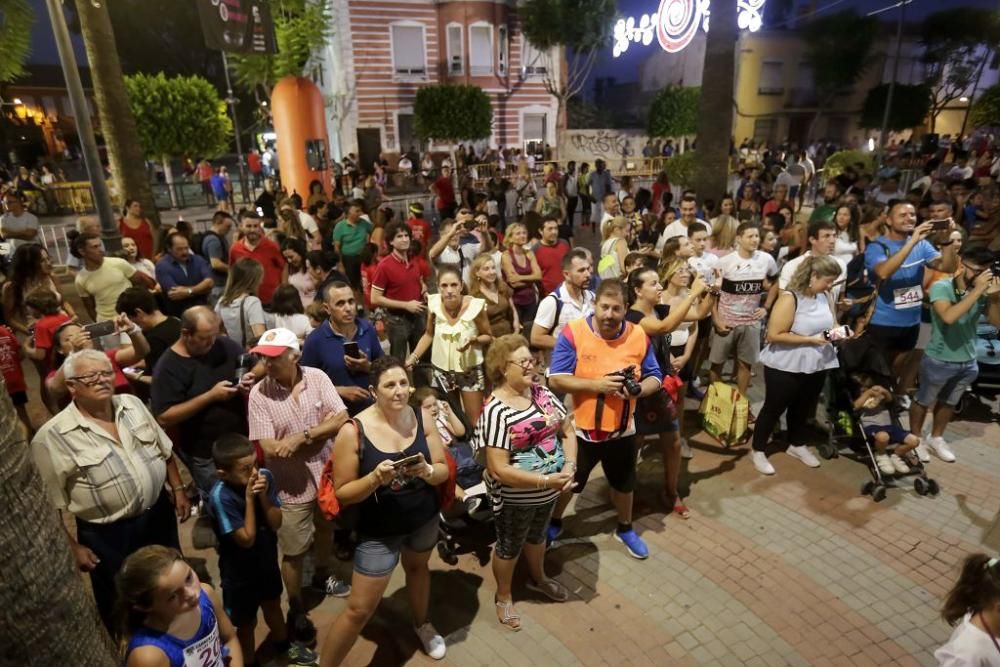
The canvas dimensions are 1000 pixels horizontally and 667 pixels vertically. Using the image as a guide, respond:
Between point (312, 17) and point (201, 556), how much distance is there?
18617 millimetres

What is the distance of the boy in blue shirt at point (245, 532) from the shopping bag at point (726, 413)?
375cm

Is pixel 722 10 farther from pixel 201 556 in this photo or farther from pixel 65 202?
pixel 65 202

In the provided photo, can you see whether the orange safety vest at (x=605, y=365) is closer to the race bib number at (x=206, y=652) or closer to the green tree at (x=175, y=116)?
the race bib number at (x=206, y=652)

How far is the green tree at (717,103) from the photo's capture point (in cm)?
1091

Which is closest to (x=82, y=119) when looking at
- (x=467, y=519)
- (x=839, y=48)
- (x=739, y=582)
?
(x=467, y=519)

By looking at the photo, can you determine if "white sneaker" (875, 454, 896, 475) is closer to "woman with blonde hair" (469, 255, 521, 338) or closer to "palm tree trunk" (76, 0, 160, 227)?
"woman with blonde hair" (469, 255, 521, 338)

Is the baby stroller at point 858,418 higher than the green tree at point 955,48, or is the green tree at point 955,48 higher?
the green tree at point 955,48

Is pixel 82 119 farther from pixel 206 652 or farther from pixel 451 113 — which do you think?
pixel 451 113

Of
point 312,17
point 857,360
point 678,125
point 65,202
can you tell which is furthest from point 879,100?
point 65,202

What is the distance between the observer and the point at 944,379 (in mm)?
5215

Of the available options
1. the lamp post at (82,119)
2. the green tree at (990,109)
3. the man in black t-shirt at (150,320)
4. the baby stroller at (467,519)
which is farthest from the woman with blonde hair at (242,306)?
the green tree at (990,109)

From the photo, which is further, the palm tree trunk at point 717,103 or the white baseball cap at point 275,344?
the palm tree trunk at point 717,103

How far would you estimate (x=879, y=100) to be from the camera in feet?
111

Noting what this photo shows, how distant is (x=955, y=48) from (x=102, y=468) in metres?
44.1
